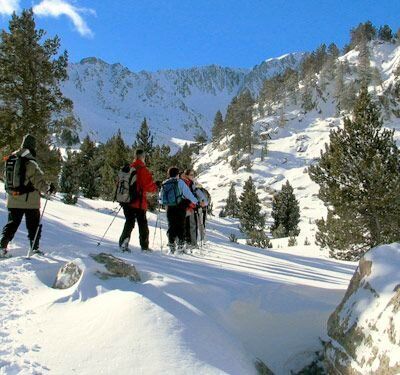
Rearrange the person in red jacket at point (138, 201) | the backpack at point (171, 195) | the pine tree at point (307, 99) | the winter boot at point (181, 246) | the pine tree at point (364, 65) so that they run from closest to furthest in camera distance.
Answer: the person in red jacket at point (138, 201) < the backpack at point (171, 195) < the winter boot at point (181, 246) < the pine tree at point (364, 65) < the pine tree at point (307, 99)

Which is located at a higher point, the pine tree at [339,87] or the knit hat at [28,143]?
the pine tree at [339,87]

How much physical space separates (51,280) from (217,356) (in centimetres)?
274

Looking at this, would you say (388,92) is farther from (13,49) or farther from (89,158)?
(13,49)

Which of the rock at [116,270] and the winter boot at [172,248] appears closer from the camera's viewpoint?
the rock at [116,270]

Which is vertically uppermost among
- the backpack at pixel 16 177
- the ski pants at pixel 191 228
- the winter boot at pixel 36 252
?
the backpack at pixel 16 177

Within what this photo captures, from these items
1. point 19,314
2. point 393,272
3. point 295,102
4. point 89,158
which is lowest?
point 19,314

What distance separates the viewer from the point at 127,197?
7.43 metres

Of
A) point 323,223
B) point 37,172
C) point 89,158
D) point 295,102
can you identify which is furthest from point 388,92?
point 37,172

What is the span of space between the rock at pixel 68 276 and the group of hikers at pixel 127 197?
167 cm

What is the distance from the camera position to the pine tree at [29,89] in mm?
19047

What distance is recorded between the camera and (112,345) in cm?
333

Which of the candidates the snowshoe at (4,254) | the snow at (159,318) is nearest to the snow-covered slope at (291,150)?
the snowshoe at (4,254)

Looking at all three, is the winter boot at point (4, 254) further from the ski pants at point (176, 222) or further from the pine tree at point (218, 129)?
the pine tree at point (218, 129)

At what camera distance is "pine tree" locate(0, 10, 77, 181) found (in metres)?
19.0
